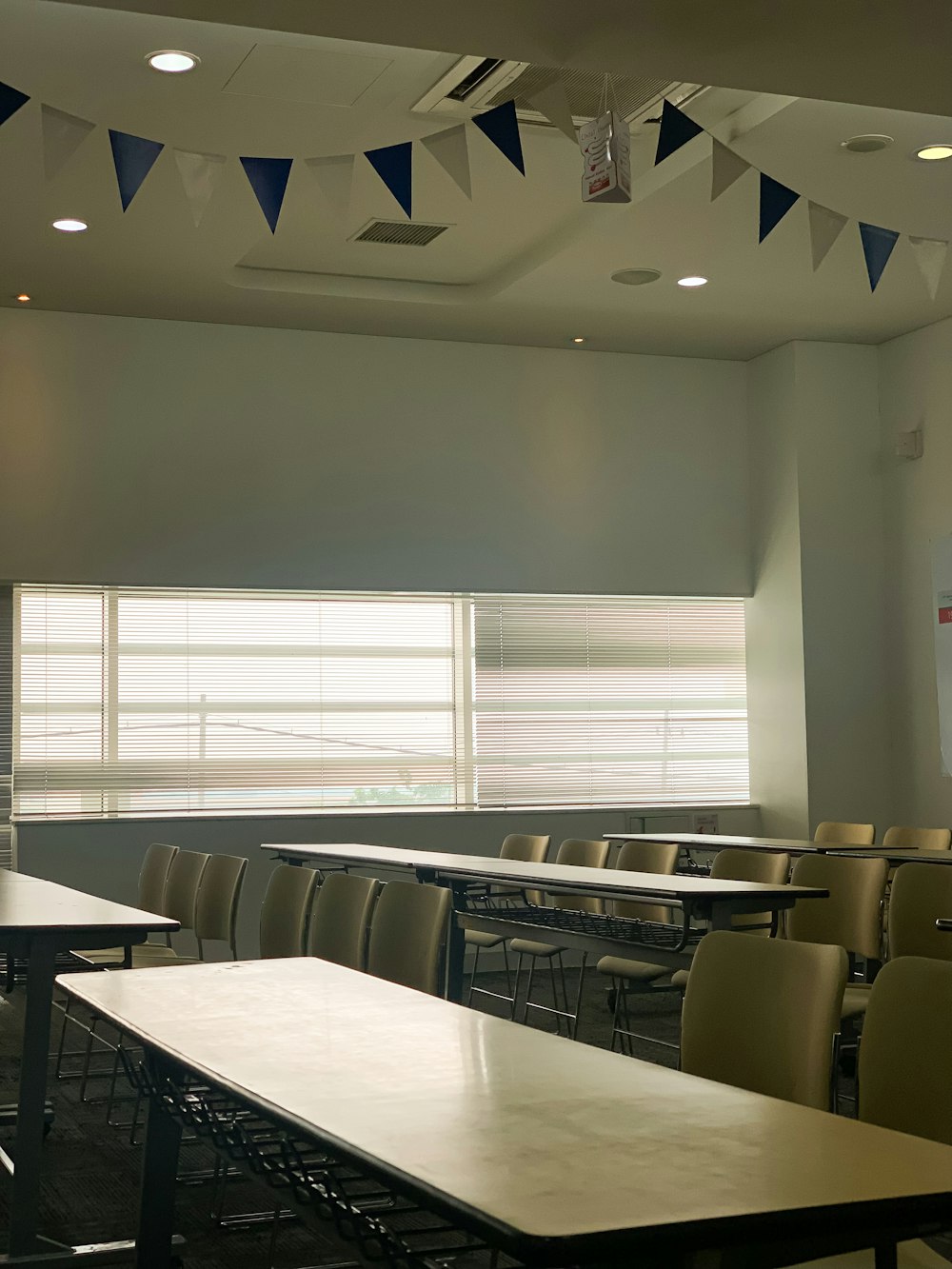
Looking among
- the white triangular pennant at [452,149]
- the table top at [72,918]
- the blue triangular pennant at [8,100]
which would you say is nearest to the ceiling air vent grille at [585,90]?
the white triangular pennant at [452,149]

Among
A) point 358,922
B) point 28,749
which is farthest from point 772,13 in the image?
point 28,749

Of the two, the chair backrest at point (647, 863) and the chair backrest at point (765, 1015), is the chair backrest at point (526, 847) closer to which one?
the chair backrest at point (647, 863)

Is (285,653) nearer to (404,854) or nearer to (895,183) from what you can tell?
(404,854)

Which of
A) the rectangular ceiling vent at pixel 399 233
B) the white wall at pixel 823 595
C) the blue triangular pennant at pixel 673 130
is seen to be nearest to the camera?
the blue triangular pennant at pixel 673 130

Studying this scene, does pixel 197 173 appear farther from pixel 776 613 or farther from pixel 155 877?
pixel 776 613

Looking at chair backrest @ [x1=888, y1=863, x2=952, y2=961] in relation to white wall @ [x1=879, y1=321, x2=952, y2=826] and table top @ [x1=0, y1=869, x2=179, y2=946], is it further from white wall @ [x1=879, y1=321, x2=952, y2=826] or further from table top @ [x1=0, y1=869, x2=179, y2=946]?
white wall @ [x1=879, y1=321, x2=952, y2=826]

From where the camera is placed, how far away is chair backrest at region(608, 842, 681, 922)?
5797 mm

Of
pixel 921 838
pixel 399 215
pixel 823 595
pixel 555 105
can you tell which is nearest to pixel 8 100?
pixel 555 105

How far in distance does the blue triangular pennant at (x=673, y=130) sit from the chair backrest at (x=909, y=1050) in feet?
10.9

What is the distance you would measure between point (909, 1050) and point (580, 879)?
8.35 ft

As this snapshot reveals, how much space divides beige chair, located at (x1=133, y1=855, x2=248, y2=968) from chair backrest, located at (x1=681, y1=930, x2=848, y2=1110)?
2868 mm

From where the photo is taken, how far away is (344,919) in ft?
13.7

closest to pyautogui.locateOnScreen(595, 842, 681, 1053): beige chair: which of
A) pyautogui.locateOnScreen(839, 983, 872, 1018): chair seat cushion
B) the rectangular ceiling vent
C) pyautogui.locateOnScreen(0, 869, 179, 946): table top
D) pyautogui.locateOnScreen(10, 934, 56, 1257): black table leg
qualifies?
pyautogui.locateOnScreen(839, 983, 872, 1018): chair seat cushion

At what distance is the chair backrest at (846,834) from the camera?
7250 millimetres
